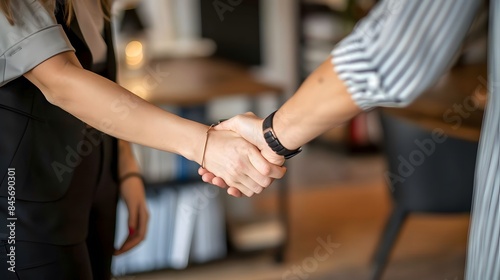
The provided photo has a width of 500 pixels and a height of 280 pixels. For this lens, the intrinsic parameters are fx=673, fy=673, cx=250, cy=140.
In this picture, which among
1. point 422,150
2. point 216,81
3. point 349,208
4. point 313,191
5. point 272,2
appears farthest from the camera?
point 272,2

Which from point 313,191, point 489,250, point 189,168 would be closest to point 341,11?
point 313,191

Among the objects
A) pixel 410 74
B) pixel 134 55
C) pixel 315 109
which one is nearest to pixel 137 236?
pixel 315 109

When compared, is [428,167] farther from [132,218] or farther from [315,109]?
[315,109]

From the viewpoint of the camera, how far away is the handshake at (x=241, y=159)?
4.12 feet

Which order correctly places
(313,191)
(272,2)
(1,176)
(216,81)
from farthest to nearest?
(272,2) < (313,191) < (216,81) < (1,176)

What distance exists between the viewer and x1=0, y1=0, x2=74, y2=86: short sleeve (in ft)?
3.20

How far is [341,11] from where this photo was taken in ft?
14.2

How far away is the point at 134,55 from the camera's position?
9.69ft

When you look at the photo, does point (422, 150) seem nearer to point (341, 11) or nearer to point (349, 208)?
point (349, 208)

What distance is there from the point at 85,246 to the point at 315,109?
0.47 metres

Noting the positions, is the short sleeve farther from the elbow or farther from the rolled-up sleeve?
the rolled-up sleeve

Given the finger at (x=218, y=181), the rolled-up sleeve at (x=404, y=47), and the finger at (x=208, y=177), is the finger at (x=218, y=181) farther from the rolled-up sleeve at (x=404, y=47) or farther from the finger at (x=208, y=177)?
the rolled-up sleeve at (x=404, y=47)

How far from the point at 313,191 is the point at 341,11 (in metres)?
1.24

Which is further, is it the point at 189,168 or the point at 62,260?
the point at 189,168
